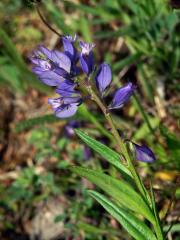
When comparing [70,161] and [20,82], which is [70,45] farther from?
[20,82]

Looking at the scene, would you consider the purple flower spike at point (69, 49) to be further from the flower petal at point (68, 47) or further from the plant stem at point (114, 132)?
the plant stem at point (114, 132)

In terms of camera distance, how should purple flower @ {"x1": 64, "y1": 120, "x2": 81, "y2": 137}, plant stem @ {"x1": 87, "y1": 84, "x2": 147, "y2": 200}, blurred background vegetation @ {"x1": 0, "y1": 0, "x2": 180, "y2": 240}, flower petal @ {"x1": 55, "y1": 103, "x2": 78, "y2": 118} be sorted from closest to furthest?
1. plant stem @ {"x1": 87, "y1": 84, "x2": 147, "y2": 200}
2. flower petal @ {"x1": 55, "y1": 103, "x2": 78, "y2": 118}
3. blurred background vegetation @ {"x1": 0, "y1": 0, "x2": 180, "y2": 240}
4. purple flower @ {"x1": 64, "y1": 120, "x2": 81, "y2": 137}

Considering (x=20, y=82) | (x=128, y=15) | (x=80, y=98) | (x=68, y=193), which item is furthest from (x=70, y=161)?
(x=80, y=98)

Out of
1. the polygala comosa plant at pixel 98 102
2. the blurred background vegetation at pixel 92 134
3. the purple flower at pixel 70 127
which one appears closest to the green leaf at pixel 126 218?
the polygala comosa plant at pixel 98 102

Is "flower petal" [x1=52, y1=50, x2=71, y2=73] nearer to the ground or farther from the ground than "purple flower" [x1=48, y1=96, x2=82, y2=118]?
farther from the ground

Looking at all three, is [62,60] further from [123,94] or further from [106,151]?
[106,151]

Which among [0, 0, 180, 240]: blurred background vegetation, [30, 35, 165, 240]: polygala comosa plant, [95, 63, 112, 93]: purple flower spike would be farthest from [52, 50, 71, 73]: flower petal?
[0, 0, 180, 240]: blurred background vegetation

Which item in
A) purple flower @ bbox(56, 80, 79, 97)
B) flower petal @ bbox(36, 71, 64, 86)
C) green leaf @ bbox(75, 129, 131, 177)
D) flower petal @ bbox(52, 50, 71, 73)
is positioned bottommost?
green leaf @ bbox(75, 129, 131, 177)

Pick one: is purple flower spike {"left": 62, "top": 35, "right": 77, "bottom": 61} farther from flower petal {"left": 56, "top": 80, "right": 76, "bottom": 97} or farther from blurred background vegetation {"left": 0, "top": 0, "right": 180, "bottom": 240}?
blurred background vegetation {"left": 0, "top": 0, "right": 180, "bottom": 240}
